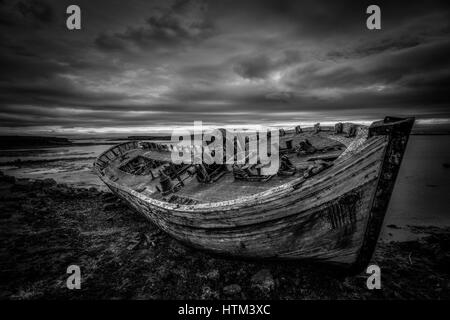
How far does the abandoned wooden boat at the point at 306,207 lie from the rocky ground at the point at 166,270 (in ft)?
3.02

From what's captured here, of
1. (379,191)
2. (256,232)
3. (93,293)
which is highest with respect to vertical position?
(379,191)

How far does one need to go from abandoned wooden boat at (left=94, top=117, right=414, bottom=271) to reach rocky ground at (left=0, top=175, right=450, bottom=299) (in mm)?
922

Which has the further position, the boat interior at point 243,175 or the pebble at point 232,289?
the boat interior at point 243,175

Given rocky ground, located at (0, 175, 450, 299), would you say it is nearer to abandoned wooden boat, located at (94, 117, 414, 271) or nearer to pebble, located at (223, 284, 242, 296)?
pebble, located at (223, 284, 242, 296)

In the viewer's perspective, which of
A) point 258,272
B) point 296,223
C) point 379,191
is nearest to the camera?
point 379,191

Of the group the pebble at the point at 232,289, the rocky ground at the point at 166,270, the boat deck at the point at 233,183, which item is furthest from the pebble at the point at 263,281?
the boat deck at the point at 233,183

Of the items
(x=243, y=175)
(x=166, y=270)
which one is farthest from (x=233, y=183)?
(x=166, y=270)

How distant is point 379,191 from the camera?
414 cm

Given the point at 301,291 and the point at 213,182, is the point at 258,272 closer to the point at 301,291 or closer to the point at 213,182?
the point at 301,291

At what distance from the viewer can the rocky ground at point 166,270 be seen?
591 cm

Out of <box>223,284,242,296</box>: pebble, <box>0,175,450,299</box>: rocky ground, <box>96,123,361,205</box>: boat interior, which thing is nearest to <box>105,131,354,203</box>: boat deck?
<box>96,123,361,205</box>: boat interior

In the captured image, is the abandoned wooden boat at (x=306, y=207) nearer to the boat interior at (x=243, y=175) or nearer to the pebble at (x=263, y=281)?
the boat interior at (x=243, y=175)

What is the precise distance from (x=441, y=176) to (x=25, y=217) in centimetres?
3281
